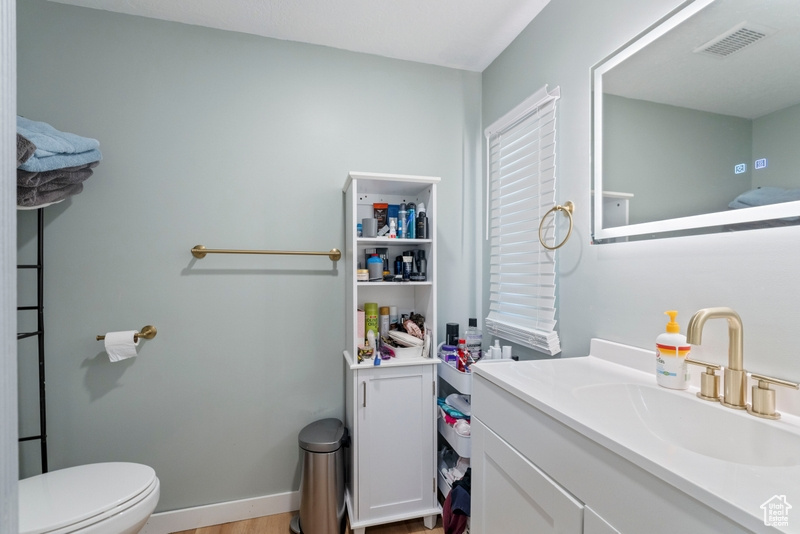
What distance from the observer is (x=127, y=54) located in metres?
1.59

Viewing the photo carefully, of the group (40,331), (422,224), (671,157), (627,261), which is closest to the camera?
(671,157)

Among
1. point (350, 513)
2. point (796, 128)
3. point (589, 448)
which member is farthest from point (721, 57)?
point (350, 513)

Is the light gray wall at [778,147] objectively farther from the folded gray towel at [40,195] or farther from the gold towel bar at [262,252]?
the folded gray towel at [40,195]

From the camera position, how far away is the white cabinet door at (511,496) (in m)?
0.74

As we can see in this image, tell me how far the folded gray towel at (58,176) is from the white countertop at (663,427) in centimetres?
170

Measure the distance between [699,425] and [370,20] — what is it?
1.92 m

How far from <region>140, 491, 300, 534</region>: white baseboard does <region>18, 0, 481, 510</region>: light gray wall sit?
0.04 m

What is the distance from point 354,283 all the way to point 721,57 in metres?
1.39

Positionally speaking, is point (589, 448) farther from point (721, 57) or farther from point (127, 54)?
point (127, 54)

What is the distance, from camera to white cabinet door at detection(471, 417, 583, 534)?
2.43 feet

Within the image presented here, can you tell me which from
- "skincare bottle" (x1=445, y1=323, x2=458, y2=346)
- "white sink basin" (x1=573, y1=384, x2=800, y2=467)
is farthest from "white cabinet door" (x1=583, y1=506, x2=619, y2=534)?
"skincare bottle" (x1=445, y1=323, x2=458, y2=346)

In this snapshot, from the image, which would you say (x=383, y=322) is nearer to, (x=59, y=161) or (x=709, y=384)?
(x=709, y=384)

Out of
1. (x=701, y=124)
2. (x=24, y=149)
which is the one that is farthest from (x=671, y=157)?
(x=24, y=149)

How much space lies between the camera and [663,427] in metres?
0.86
